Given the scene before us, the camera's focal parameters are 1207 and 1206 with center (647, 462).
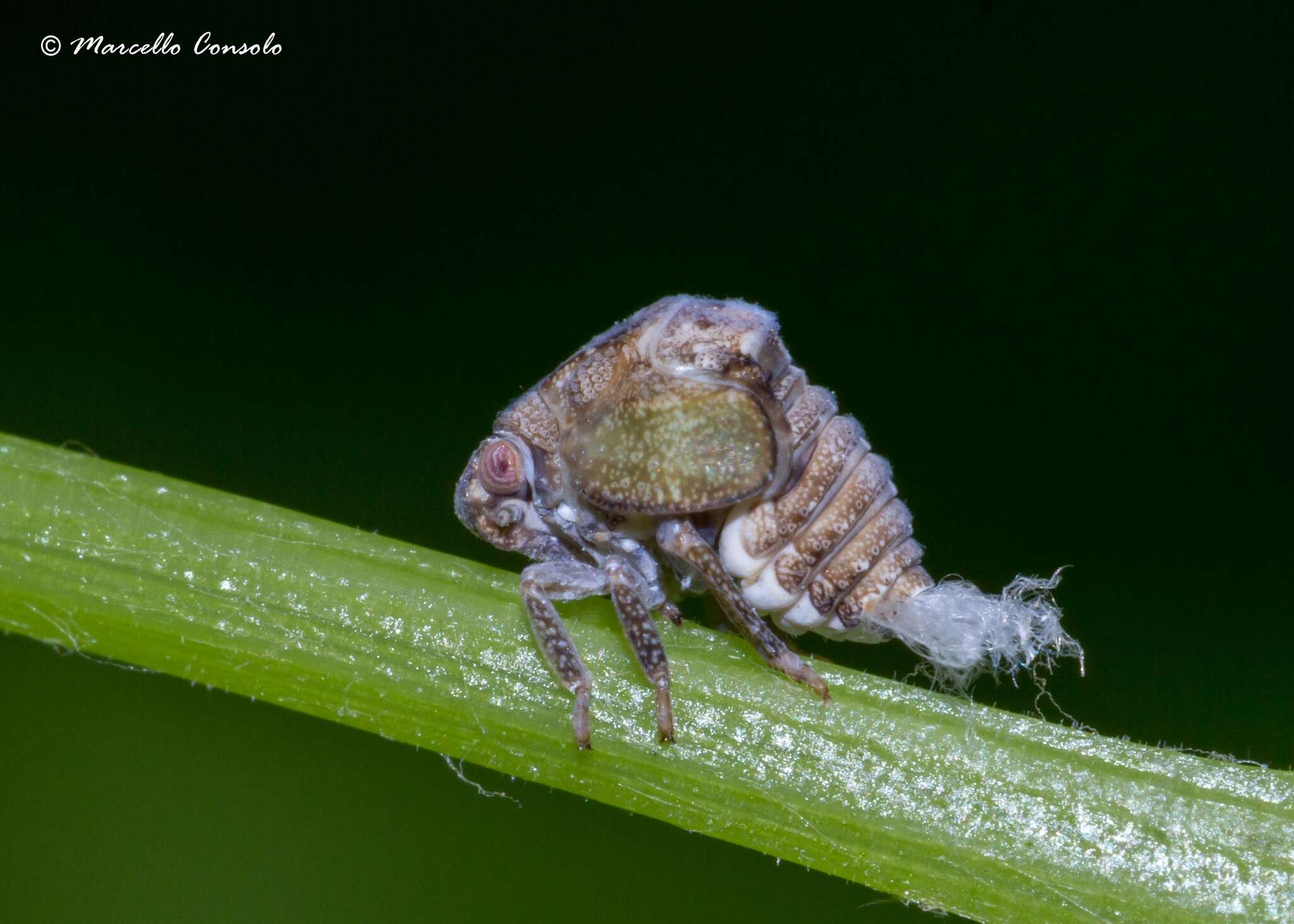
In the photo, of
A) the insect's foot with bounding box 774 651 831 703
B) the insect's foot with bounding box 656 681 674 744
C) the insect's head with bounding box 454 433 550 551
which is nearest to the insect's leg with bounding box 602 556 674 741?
the insect's foot with bounding box 656 681 674 744

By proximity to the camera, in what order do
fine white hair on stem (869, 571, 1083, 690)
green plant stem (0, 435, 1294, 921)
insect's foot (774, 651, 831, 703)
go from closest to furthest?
green plant stem (0, 435, 1294, 921), insect's foot (774, 651, 831, 703), fine white hair on stem (869, 571, 1083, 690)

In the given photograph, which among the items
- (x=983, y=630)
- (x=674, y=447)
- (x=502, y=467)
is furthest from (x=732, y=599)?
(x=502, y=467)

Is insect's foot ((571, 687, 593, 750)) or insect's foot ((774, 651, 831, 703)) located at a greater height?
insect's foot ((774, 651, 831, 703))

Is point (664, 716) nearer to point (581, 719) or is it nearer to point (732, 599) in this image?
point (581, 719)

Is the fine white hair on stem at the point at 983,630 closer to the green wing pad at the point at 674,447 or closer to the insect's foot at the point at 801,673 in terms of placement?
the insect's foot at the point at 801,673

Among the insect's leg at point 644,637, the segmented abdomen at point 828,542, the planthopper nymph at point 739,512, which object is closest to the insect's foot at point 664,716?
the insect's leg at point 644,637

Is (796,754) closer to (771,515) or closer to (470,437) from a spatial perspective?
(771,515)

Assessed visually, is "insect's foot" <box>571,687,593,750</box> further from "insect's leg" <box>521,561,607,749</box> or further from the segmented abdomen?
the segmented abdomen

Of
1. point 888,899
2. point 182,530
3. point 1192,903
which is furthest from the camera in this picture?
point 182,530

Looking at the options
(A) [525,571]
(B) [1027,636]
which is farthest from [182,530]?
(B) [1027,636]
